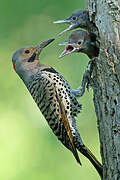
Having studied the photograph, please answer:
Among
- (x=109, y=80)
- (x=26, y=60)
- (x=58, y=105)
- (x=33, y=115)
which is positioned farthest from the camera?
(x=33, y=115)

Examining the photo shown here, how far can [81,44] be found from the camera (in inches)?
182

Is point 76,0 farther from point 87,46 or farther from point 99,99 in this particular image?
point 99,99

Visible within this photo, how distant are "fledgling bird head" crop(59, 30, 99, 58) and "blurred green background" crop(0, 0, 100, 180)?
5.85ft

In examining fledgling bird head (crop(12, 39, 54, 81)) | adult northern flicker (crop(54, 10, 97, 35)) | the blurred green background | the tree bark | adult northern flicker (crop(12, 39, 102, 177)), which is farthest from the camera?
the blurred green background

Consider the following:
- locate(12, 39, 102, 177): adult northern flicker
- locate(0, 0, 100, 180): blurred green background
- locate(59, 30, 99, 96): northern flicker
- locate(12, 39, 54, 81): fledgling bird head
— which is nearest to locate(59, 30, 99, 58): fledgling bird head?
locate(59, 30, 99, 96): northern flicker

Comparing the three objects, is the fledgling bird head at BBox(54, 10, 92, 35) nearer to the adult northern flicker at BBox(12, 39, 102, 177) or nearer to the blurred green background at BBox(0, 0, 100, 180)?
the adult northern flicker at BBox(12, 39, 102, 177)

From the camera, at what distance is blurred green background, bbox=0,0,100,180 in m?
6.14

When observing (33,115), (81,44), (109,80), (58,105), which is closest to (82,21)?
(81,44)

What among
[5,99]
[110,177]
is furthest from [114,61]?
[5,99]

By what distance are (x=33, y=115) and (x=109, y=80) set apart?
2459 millimetres

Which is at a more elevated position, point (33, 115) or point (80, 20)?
point (80, 20)

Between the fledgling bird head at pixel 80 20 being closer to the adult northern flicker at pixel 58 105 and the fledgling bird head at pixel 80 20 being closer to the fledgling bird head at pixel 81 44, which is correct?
the fledgling bird head at pixel 81 44

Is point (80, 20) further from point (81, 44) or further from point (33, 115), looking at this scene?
point (33, 115)

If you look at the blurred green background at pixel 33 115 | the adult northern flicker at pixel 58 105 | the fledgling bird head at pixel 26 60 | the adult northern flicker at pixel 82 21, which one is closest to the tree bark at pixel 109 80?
the adult northern flicker at pixel 82 21
